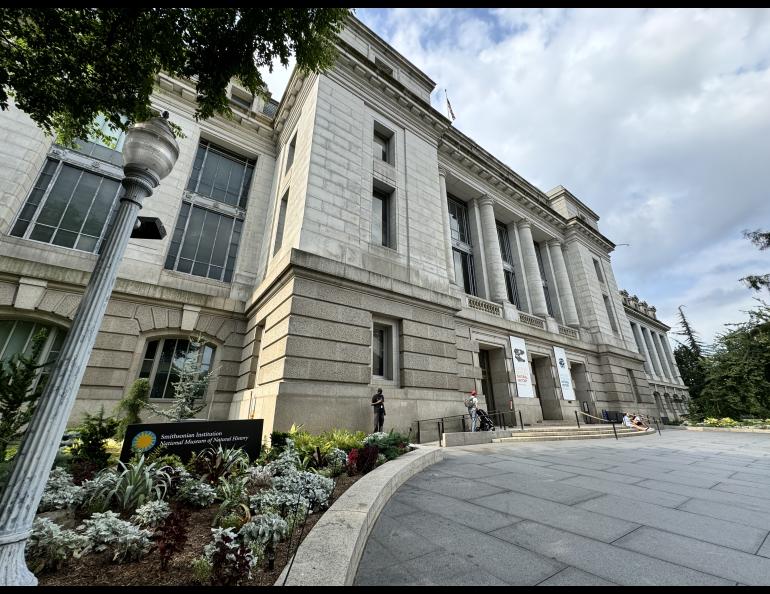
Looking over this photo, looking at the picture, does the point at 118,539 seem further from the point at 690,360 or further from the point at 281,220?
the point at 690,360

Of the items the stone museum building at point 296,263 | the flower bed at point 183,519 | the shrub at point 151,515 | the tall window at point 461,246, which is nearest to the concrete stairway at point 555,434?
the stone museum building at point 296,263

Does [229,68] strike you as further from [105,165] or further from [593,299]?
[593,299]

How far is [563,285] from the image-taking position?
980 inches

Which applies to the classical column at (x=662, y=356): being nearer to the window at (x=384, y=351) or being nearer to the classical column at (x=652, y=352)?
the classical column at (x=652, y=352)

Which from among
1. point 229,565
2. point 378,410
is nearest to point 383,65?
point 378,410

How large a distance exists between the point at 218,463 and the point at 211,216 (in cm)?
1379

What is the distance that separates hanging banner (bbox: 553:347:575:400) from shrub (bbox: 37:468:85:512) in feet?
70.2

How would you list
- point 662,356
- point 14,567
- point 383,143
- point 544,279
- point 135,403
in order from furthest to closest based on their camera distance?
point 662,356
point 544,279
point 383,143
point 135,403
point 14,567

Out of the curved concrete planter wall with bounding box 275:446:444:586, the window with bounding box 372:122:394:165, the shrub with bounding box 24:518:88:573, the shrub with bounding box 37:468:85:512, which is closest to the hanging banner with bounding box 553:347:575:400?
the window with bounding box 372:122:394:165

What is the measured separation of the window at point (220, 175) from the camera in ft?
51.8

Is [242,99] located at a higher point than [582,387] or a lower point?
higher

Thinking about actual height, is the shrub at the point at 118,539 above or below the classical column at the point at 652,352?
below

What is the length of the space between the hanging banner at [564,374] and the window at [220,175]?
20.5m

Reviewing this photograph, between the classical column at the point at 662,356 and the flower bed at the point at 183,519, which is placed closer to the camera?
the flower bed at the point at 183,519
